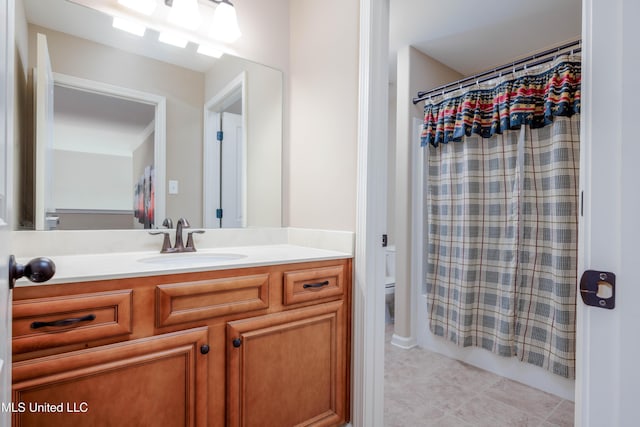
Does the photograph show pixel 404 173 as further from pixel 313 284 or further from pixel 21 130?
pixel 21 130

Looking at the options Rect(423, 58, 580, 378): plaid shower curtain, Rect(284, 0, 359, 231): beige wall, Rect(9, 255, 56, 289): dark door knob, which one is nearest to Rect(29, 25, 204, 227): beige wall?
Rect(284, 0, 359, 231): beige wall

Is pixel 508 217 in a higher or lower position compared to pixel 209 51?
lower

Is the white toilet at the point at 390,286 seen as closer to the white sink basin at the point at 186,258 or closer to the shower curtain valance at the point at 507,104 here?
the shower curtain valance at the point at 507,104

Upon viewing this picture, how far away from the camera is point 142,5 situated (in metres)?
1.52

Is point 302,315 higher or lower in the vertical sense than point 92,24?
lower

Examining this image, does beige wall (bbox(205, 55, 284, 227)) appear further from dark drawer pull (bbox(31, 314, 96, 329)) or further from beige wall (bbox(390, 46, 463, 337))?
beige wall (bbox(390, 46, 463, 337))

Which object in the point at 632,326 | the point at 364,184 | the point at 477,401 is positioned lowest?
the point at 477,401

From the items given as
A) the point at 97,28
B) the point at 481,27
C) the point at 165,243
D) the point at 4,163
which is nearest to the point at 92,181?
the point at 165,243

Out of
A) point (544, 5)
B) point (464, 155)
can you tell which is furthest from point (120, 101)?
point (544, 5)

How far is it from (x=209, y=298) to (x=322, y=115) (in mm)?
1095

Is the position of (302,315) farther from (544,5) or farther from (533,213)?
(544,5)

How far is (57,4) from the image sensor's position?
136 centimetres

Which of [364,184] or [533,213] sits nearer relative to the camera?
[364,184]

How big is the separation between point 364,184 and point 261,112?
873 mm
